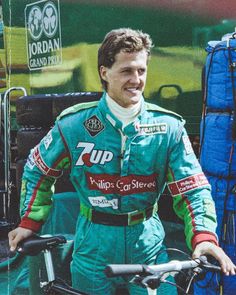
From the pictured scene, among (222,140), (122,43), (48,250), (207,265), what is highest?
(122,43)

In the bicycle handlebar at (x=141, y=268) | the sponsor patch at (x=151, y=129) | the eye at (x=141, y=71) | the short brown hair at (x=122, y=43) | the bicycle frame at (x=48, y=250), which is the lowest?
the bicycle frame at (x=48, y=250)

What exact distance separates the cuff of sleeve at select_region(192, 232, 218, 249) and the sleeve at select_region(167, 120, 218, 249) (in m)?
0.01

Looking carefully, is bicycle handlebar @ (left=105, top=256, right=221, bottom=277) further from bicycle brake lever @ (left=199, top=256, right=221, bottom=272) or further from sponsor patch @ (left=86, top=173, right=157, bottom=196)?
sponsor patch @ (left=86, top=173, right=157, bottom=196)

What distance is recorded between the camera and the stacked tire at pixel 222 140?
13.8 feet

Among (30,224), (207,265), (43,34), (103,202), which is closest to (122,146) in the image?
(103,202)

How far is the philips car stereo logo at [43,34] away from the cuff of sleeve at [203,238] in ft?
14.3

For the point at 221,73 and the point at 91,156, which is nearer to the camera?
the point at 91,156

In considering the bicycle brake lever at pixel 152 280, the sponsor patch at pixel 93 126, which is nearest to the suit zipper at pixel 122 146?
the sponsor patch at pixel 93 126

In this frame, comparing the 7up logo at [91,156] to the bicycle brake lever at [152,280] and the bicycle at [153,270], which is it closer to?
the bicycle at [153,270]

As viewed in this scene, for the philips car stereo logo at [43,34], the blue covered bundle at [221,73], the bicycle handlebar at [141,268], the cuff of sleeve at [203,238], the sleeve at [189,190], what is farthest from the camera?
the philips car stereo logo at [43,34]

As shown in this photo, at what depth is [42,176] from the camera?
10.2ft

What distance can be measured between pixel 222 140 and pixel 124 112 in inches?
57.0

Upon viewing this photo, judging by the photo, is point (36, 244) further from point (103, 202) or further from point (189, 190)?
point (189, 190)

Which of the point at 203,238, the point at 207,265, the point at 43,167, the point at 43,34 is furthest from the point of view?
the point at 43,34
